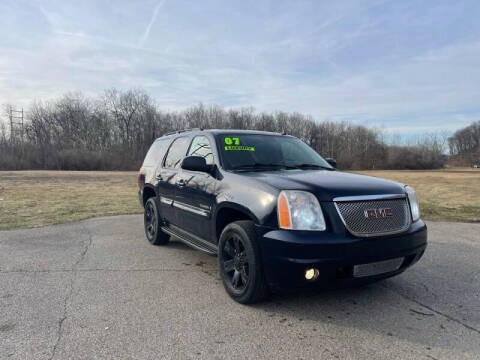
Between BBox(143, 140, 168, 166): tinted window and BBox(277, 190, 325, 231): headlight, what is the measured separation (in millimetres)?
3386

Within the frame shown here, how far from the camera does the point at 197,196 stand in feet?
14.9

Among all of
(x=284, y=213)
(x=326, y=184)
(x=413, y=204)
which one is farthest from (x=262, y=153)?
(x=413, y=204)

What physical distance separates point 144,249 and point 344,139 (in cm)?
8563

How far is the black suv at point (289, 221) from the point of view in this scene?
10.3 ft

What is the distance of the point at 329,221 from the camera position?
318cm

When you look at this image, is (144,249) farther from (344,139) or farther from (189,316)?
(344,139)

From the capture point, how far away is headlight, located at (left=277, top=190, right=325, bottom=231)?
10.4ft

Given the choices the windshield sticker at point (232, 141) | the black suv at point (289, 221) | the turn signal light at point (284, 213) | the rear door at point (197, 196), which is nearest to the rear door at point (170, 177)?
the rear door at point (197, 196)

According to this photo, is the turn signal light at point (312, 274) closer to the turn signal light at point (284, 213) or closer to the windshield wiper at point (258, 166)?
the turn signal light at point (284, 213)

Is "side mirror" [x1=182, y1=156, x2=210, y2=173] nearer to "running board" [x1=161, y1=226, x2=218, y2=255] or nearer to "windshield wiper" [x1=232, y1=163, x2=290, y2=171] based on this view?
"windshield wiper" [x1=232, y1=163, x2=290, y2=171]

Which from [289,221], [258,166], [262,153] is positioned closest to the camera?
[289,221]

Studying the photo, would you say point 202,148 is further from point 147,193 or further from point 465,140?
point 465,140

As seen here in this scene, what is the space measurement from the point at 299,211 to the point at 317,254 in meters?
0.41

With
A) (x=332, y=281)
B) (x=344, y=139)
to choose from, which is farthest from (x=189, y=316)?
(x=344, y=139)
